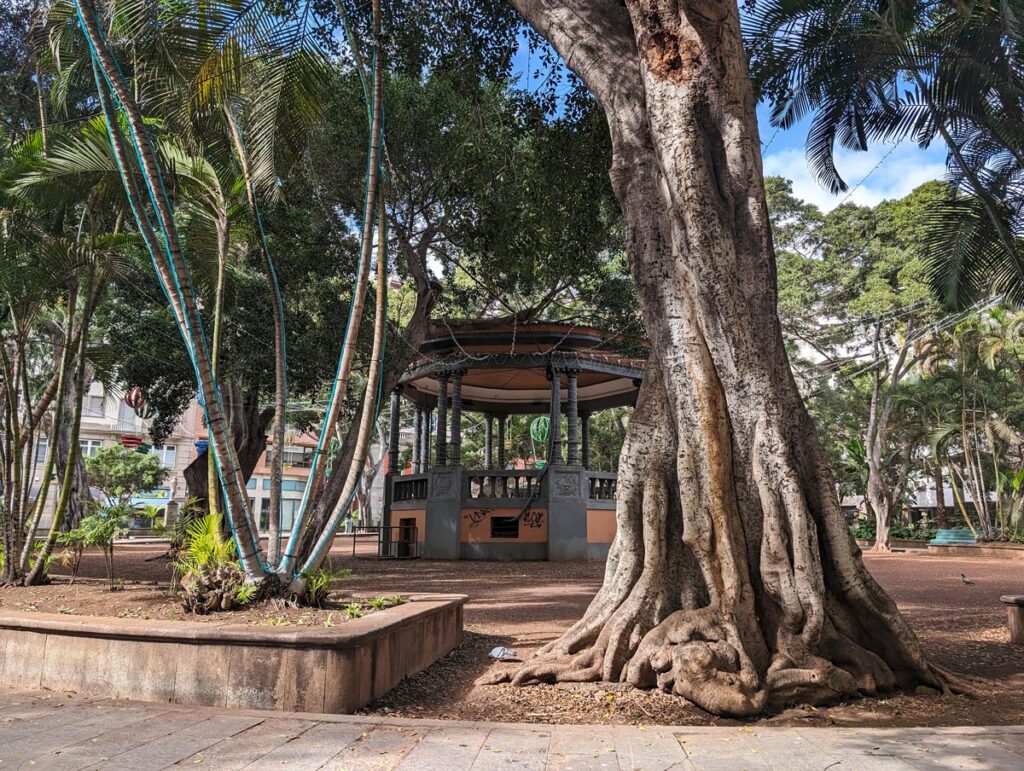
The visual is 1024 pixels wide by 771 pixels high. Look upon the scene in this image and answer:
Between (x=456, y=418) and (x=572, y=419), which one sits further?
(x=572, y=419)

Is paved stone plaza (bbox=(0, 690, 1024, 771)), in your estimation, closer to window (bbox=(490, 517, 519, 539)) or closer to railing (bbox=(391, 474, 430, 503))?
window (bbox=(490, 517, 519, 539))

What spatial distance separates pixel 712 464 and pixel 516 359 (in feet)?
43.2

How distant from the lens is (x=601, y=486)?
1912 cm

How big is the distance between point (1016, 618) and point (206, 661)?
21.6 feet

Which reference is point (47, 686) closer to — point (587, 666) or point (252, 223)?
point (587, 666)

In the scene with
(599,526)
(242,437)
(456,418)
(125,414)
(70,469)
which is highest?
(125,414)

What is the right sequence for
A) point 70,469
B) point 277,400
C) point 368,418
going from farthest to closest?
point 70,469
point 277,400
point 368,418

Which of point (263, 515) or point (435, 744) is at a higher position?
point (263, 515)

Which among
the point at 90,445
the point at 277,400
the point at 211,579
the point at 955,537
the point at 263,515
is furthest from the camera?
the point at 263,515

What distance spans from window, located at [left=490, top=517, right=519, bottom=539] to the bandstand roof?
142 inches

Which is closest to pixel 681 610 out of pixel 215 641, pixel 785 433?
pixel 785 433

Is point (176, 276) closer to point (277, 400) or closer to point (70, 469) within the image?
point (277, 400)

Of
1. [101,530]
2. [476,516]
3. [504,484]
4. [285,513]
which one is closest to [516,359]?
[504,484]

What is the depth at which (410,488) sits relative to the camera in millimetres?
19344
